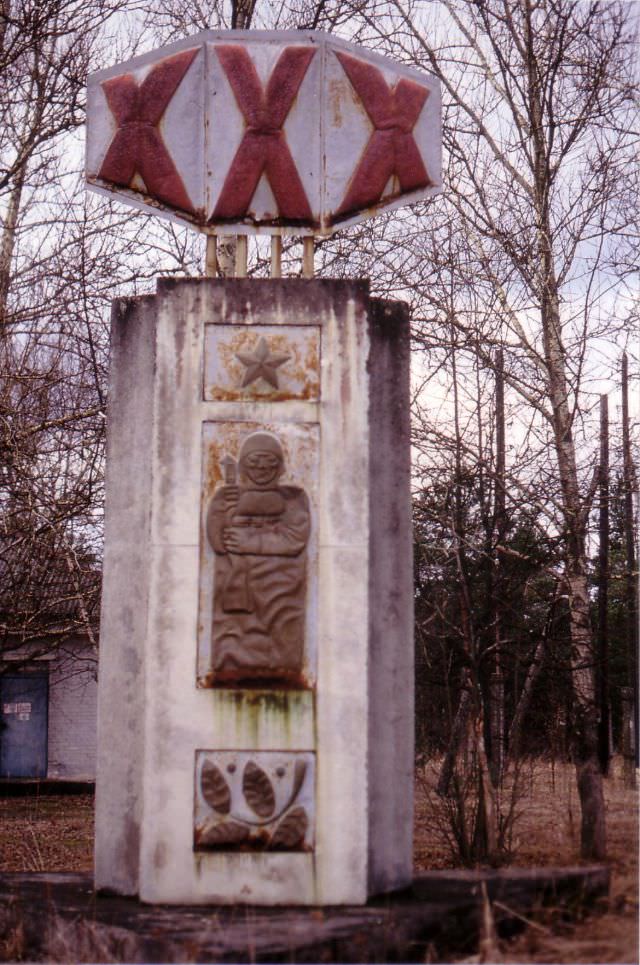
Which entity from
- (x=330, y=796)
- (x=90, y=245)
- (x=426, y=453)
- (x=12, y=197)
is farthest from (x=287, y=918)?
(x=12, y=197)

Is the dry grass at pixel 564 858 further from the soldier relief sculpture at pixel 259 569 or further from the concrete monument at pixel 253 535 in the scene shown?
the soldier relief sculpture at pixel 259 569

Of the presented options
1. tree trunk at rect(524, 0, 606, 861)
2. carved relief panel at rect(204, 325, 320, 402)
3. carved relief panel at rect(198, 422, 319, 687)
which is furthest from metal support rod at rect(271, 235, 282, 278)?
tree trunk at rect(524, 0, 606, 861)

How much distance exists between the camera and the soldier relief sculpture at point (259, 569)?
606cm

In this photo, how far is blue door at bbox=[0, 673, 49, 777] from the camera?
24391 millimetres

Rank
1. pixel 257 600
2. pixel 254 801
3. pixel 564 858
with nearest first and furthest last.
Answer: pixel 254 801 < pixel 257 600 < pixel 564 858

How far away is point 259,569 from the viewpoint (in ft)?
20.0

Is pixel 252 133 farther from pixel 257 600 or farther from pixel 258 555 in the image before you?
pixel 257 600

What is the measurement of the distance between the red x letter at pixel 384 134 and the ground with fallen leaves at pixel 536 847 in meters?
4.29

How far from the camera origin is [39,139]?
1318 centimetres

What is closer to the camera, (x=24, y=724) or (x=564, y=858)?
(x=564, y=858)

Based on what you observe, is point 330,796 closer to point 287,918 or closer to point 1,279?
point 287,918

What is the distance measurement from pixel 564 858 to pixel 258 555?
15.2 feet

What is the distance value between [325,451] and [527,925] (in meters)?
2.72

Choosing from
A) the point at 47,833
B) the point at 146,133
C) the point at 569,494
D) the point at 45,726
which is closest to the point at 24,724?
the point at 45,726
